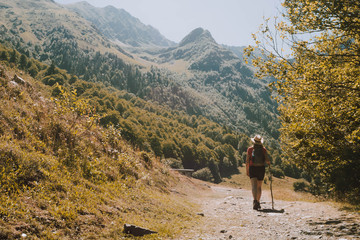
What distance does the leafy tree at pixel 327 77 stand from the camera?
30.7 ft

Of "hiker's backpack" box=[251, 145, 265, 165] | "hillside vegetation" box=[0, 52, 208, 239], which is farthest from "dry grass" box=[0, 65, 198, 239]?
"hiker's backpack" box=[251, 145, 265, 165]

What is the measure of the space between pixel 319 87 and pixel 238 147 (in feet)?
537

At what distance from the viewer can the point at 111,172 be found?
1028cm

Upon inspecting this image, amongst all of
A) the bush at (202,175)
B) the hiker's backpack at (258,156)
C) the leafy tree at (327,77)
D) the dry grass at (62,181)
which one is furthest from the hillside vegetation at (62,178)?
the bush at (202,175)

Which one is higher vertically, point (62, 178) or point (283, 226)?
point (62, 178)

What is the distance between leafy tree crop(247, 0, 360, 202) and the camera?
30.7 ft

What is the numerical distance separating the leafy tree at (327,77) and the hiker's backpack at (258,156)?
278 centimetres

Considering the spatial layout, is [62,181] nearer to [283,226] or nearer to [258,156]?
[283,226]

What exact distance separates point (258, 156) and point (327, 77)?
4855 millimetres

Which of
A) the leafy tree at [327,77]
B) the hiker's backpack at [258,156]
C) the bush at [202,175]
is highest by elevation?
the leafy tree at [327,77]

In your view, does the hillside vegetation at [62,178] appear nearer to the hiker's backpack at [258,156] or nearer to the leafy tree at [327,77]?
the hiker's backpack at [258,156]

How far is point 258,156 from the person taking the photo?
1090 cm

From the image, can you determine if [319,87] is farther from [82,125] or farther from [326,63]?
[82,125]

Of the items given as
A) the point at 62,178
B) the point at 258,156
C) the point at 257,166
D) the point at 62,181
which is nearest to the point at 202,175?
the point at 257,166
